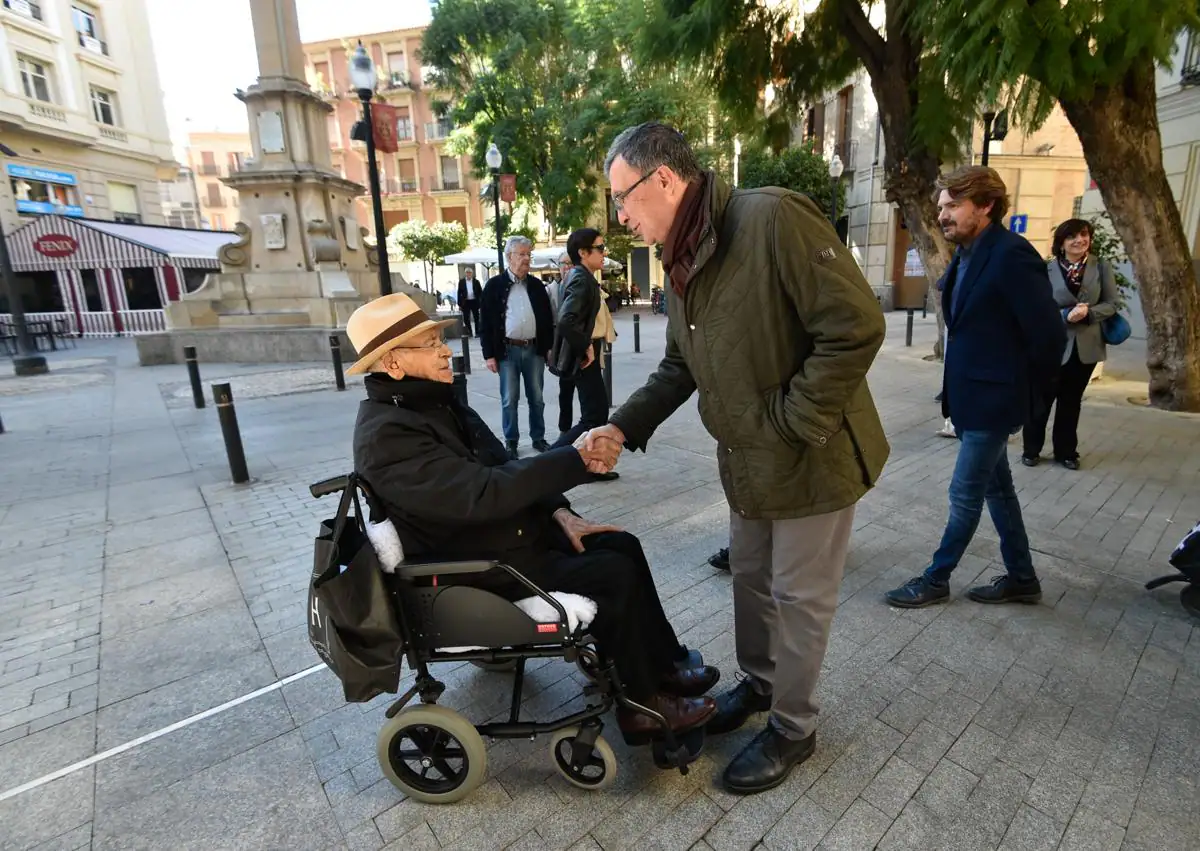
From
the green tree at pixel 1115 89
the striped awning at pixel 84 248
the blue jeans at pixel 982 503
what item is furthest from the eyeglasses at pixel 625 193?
the striped awning at pixel 84 248

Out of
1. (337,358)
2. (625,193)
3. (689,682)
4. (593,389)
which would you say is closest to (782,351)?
(625,193)

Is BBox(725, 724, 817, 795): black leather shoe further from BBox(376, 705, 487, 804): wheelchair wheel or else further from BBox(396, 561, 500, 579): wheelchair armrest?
BBox(396, 561, 500, 579): wheelchair armrest

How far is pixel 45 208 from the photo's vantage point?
83.5 feet

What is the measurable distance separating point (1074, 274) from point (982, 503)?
3233 mm

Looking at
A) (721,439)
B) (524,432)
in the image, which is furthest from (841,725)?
(524,432)

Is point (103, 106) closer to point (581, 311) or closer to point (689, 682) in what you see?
point (581, 311)

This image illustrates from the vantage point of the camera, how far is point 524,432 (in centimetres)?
700

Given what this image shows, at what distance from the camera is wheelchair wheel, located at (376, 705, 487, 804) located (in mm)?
2010

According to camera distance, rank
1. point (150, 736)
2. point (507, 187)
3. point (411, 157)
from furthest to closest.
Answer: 1. point (411, 157)
2. point (507, 187)
3. point (150, 736)

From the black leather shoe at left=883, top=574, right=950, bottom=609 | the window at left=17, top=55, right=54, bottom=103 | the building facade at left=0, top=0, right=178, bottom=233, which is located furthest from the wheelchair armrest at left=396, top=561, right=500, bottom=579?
the window at left=17, top=55, right=54, bottom=103

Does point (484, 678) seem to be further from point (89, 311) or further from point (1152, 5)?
point (89, 311)

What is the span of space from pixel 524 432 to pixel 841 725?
505 centimetres

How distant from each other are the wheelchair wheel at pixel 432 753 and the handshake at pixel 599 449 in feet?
2.95

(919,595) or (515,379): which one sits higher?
(515,379)
